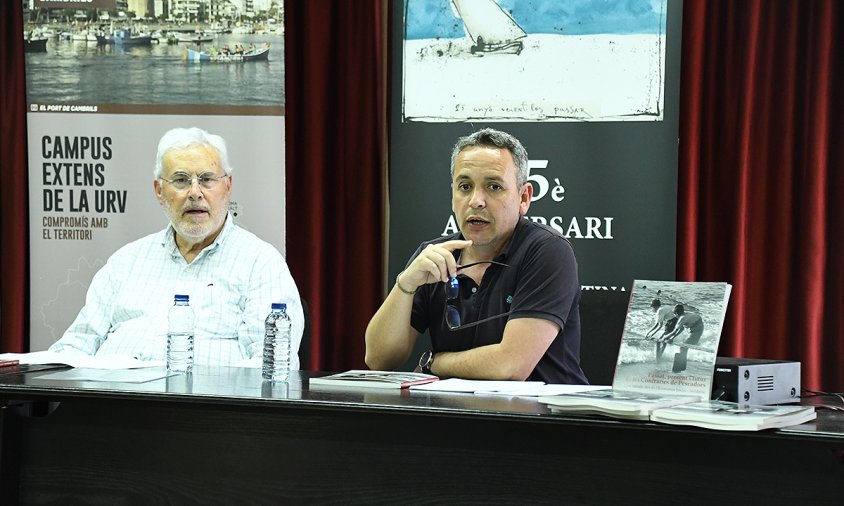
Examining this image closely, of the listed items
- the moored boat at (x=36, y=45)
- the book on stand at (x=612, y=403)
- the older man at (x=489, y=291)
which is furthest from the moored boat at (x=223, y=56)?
the book on stand at (x=612, y=403)

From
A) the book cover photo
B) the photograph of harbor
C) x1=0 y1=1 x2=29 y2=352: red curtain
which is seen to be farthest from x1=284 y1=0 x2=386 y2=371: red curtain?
the book cover photo

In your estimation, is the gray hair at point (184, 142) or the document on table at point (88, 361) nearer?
the document on table at point (88, 361)

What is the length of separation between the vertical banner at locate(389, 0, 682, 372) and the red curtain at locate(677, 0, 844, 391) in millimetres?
532

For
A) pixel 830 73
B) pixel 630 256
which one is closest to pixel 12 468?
pixel 630 256

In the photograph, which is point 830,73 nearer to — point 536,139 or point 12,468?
point 536,139

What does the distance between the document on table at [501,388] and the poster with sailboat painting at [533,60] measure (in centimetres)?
153

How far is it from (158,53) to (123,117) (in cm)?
30

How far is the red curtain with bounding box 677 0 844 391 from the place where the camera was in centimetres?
368

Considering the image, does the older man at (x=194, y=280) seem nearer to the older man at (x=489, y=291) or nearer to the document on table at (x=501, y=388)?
the older man at (x=489, y=291)

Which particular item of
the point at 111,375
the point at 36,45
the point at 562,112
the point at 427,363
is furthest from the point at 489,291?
the point at 36,45

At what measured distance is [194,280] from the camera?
2.93 m

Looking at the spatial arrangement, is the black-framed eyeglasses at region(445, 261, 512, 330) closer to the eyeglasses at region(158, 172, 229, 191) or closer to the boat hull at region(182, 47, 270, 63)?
the eyeglasses at region(158, 172, 229, 191)

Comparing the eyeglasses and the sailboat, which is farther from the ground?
the sailboat

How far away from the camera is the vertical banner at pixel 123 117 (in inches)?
148
